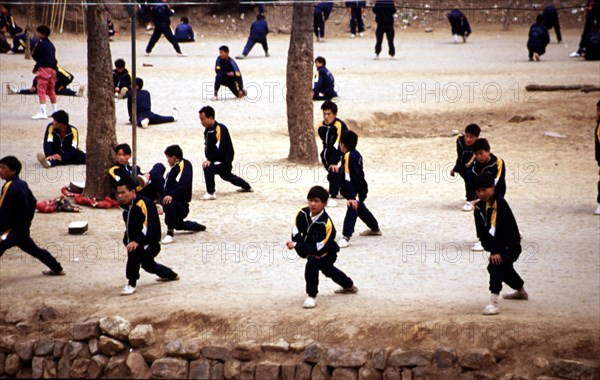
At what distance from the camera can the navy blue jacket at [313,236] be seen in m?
9.77

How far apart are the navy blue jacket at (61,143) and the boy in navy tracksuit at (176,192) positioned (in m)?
4.65

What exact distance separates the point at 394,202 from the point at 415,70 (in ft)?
39.6

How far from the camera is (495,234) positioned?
949 centimetres

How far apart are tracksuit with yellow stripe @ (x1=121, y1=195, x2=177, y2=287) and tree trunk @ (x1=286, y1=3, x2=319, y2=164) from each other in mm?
7162

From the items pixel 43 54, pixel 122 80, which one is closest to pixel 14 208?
pixel 43 54

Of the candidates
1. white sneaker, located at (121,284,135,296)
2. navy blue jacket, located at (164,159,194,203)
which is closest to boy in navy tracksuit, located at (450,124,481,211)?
navy blue jacket, located at (164,159,194,203)

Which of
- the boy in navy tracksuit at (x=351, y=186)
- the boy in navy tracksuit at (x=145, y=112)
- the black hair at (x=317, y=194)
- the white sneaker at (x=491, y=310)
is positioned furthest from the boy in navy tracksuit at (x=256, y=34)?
the white sneaker at (x=491, y=310)

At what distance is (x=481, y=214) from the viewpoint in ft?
31.5

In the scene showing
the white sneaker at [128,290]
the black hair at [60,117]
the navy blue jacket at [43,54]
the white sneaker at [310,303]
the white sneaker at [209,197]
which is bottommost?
the white sneaker at [128,290]

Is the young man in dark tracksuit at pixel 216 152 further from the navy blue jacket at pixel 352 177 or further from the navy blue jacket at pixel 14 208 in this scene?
the navy blue jacket at pixel 14 208

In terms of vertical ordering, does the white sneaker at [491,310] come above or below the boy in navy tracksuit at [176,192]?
below

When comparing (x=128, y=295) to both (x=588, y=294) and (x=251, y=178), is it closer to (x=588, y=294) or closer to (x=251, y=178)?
(x=588, y=294)

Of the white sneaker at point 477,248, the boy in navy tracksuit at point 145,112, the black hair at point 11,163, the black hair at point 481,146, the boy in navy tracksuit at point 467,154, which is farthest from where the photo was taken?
the boy in navy tracksuit at point 145,112

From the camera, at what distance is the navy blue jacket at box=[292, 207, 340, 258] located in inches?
384
